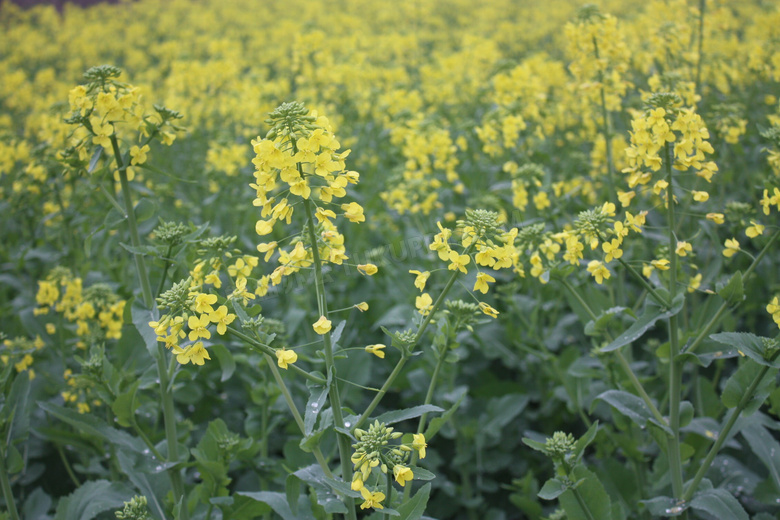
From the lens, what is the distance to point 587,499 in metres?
2.54

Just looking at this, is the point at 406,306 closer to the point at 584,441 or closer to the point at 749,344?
the point at 584,441

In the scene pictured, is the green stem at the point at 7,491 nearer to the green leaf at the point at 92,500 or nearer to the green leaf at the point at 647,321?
the green leaf at the point at 92,500

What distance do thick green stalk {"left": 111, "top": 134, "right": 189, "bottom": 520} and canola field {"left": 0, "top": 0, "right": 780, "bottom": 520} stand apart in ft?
0.05

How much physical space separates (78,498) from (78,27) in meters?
19.4

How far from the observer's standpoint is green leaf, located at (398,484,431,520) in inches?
83.3

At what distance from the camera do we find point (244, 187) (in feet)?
20.6

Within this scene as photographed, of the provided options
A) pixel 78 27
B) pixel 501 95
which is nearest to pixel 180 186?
pixel 501 95

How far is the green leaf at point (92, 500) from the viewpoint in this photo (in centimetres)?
278

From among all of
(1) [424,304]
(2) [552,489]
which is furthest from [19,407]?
(2) [552,489]

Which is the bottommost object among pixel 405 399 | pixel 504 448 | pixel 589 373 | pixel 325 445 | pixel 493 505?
pixel 493 505

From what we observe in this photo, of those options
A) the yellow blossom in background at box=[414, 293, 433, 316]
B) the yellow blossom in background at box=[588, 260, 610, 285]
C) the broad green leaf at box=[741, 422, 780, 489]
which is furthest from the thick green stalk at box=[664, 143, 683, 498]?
the yellow blossom in background at box=[414, 293, 433, 316]

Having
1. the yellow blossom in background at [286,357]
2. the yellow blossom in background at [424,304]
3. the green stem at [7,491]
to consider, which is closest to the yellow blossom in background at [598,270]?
the yellow blossom in background at [424,304]

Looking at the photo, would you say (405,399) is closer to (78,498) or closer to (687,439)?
(687,439)

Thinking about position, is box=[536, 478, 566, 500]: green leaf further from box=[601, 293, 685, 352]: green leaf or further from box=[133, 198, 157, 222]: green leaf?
→ box=[133, 198, 157, 222]: green leaf
